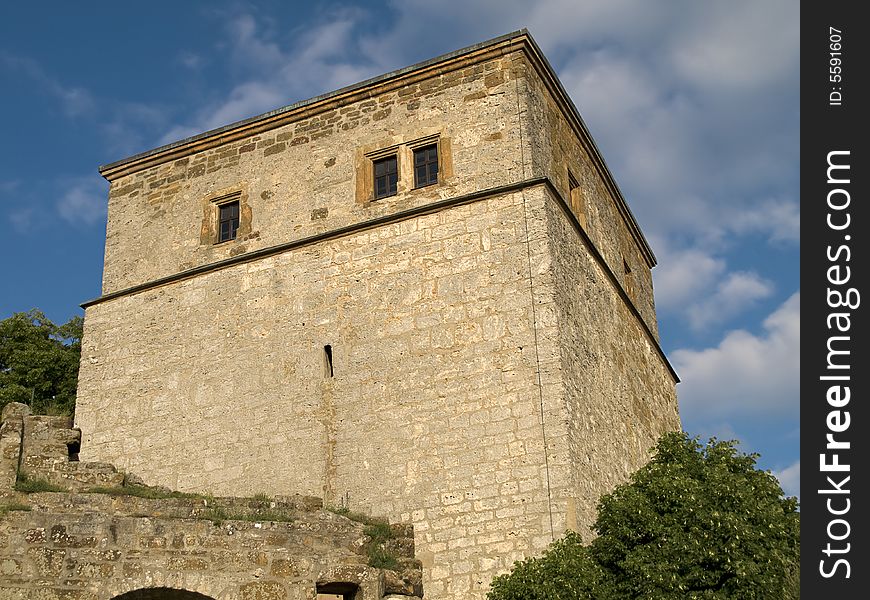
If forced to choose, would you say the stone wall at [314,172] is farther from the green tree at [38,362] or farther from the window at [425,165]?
the green tree at [38,362]

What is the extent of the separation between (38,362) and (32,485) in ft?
37.7

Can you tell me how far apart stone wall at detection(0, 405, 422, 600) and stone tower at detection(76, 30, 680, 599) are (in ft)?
7.72

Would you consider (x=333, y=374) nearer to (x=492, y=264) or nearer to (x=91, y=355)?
(x=492, y=264)

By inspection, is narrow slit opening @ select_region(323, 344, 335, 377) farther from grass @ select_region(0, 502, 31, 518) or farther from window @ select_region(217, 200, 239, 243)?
grass @ select_region(0, 502, 31, 518)

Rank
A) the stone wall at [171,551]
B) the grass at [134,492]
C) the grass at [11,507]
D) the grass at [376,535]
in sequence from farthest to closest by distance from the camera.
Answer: the grass at [376,535] < the grass at [134,492] < the grass at [11,507] < the stone wall at [171,551]

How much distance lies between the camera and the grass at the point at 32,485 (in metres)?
13.8

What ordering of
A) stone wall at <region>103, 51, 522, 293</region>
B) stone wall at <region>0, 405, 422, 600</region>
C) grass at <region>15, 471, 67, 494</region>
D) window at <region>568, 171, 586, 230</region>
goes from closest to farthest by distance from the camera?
1. stone wall at <region>0, 405, 422, 600</region>
2. grass at <region>15, 471, 67, 494</region>
3. stone wall at <region>103, 51, 522, 293</region>
4. window at <region>568, 171, 586, 230</region>

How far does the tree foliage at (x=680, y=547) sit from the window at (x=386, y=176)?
6.90m

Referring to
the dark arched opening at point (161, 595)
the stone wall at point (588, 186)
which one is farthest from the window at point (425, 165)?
A: the dark arched opening at point (161, 595)

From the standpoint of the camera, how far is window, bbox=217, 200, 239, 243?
65.4ft

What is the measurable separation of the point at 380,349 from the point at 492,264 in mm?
2178

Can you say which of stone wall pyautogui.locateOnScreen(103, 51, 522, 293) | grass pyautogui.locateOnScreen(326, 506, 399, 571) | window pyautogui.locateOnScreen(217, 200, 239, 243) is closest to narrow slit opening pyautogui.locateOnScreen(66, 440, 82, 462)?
grass pyautogui.locateOnScreen(326, 506, 399, 571)

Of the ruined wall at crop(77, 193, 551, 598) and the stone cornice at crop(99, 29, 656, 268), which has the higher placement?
the stone cornice at crop(99, 29, 656, 268)

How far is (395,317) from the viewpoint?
687 inches
